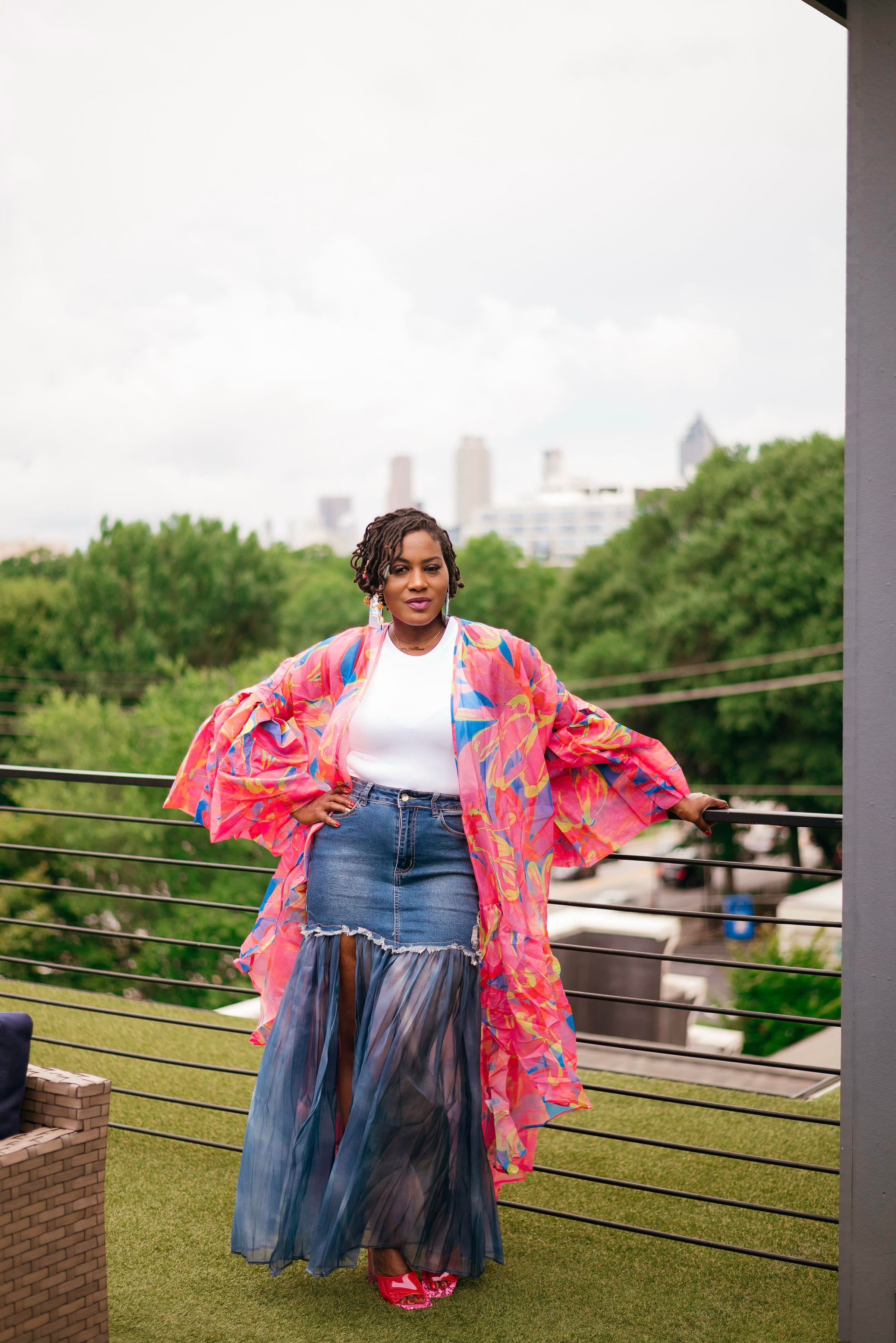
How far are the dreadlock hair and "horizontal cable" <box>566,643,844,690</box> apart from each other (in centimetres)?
2331

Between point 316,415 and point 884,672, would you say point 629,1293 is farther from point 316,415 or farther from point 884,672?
point 316,415

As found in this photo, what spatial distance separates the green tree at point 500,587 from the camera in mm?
36531

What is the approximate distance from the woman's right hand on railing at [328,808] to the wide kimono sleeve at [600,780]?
44 cm

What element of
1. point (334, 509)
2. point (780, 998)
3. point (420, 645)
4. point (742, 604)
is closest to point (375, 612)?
point (420, 645)

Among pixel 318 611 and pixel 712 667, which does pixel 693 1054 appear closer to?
pixel 712 667

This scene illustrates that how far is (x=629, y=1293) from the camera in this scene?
2.67 meters

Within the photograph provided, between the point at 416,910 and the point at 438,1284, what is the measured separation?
799 mm

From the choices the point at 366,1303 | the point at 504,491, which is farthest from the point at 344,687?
the point at 504,491

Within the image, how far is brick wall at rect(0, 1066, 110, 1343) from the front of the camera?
217cm

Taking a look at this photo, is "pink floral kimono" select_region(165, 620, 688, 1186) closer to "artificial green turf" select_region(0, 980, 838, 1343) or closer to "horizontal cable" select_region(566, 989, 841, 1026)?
"horizontal cable" select_region(566, 989, 841, 1026)

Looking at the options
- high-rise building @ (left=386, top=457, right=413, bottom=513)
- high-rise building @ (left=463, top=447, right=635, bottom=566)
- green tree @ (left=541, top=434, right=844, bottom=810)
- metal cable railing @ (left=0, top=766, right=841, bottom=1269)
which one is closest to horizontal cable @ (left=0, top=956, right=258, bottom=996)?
metal cable railing @ (left=0, top=766, right=841, bottom=1269)

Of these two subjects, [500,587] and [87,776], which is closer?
[87,776]

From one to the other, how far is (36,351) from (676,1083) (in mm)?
50912

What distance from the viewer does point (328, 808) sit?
2.57 meters
